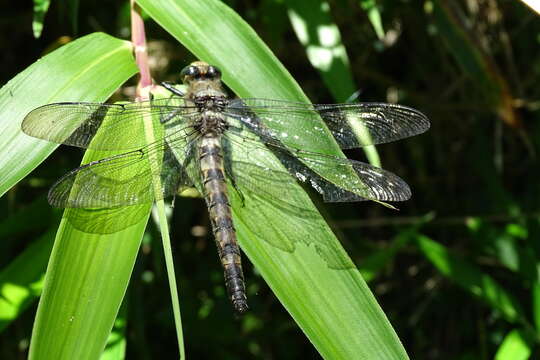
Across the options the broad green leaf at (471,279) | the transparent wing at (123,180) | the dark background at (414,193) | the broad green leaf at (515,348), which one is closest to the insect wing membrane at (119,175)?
the transparent wing at (123,180)

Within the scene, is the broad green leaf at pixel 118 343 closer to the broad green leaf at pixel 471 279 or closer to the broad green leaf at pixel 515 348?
the broad green leaf at pixel 471 279

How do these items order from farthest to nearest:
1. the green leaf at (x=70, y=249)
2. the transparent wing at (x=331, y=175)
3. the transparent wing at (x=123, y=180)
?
the transparent wing at (x=331, y=175) → the transparent wing at (x=123, y=180) → the green leaf at (x=70, y=249)

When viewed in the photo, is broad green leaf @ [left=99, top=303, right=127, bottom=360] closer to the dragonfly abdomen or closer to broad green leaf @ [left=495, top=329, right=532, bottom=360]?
the dragonfly abdomen

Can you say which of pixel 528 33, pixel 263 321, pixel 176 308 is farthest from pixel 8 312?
pixel 528 33

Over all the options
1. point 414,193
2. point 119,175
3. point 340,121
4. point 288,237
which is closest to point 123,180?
point 119,175

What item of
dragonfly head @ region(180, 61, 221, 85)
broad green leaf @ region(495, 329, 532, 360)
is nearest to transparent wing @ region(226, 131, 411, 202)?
dragonfly head @ region(180, 61, 221, 85)

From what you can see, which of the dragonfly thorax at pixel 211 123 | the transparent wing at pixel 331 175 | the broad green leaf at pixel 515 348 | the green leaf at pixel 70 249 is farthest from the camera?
the broad green leaf at pixel 515 348

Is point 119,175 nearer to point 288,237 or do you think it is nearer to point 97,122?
point 97,122
